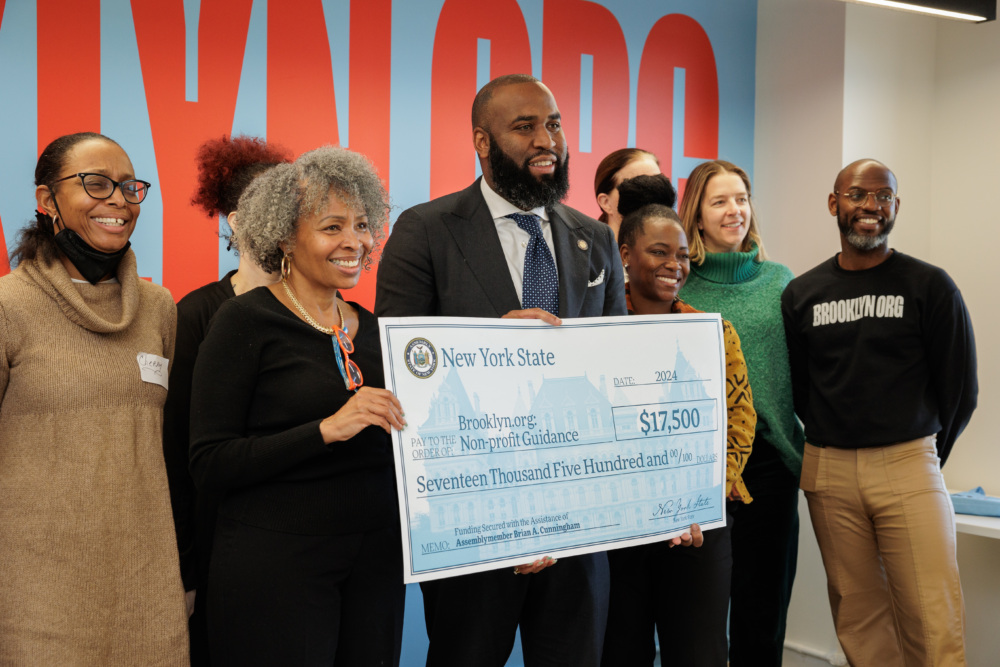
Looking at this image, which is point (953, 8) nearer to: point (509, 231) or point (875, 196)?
point (875, 196)

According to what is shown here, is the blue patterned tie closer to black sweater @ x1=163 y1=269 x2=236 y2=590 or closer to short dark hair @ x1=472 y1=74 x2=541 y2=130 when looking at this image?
short dark hair @ x1=472 y1=74 x2=541 y2=130

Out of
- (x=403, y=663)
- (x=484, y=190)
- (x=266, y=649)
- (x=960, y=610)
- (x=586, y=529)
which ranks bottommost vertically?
(x=403, y=663)

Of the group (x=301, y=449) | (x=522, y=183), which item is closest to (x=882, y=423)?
(x=522, y=183)

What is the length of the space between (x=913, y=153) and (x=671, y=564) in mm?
3142

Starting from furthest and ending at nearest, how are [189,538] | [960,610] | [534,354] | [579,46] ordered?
[579,46] → [960,610] → [189,538] → [534,354]

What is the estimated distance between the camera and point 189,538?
2.17m

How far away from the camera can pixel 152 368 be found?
200cm

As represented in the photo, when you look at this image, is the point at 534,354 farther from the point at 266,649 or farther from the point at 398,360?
the point at 266,649

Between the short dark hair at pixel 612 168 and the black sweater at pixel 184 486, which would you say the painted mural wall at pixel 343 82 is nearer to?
the short dark hair at pixel 612 168

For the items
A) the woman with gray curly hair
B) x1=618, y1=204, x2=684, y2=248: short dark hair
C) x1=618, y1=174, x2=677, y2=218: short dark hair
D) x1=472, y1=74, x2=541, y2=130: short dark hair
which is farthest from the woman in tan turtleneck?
x1=618, y1=174, x2=677, y2=218: short dark hair

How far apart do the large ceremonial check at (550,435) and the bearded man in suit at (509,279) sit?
0.38 feet

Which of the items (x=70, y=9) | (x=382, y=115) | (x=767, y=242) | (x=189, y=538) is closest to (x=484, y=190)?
(x=189, y=538)

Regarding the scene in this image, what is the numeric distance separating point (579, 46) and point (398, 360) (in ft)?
9.95

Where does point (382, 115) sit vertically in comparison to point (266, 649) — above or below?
above
